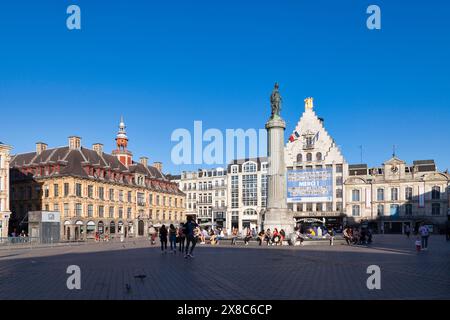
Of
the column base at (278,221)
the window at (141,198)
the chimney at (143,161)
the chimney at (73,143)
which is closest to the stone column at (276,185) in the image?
the column base at (278,221)

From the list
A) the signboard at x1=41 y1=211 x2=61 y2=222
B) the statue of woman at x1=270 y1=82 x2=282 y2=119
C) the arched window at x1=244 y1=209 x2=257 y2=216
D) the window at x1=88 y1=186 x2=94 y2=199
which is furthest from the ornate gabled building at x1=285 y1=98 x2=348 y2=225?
the statue of woman at x1=270 y1=82 x2=282 y2=119

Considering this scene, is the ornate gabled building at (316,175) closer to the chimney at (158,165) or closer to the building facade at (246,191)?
the building facade at (246,191)

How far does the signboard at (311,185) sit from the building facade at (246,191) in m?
11.6

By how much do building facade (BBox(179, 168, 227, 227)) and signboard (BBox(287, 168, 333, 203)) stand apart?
2266 centimetres

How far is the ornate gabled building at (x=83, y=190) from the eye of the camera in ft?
230

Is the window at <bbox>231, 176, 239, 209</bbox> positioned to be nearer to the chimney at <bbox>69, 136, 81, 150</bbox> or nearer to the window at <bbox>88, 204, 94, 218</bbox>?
the window at <bbox>88, 204, 94, 218</bbox>

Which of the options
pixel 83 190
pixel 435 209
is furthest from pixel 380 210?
pixel 83 190

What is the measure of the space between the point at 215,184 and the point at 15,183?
5007 cm

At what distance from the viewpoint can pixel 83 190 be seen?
236ft

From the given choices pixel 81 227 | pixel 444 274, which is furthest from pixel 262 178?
pixel 444 274

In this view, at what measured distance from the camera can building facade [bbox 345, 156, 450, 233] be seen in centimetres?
8375
